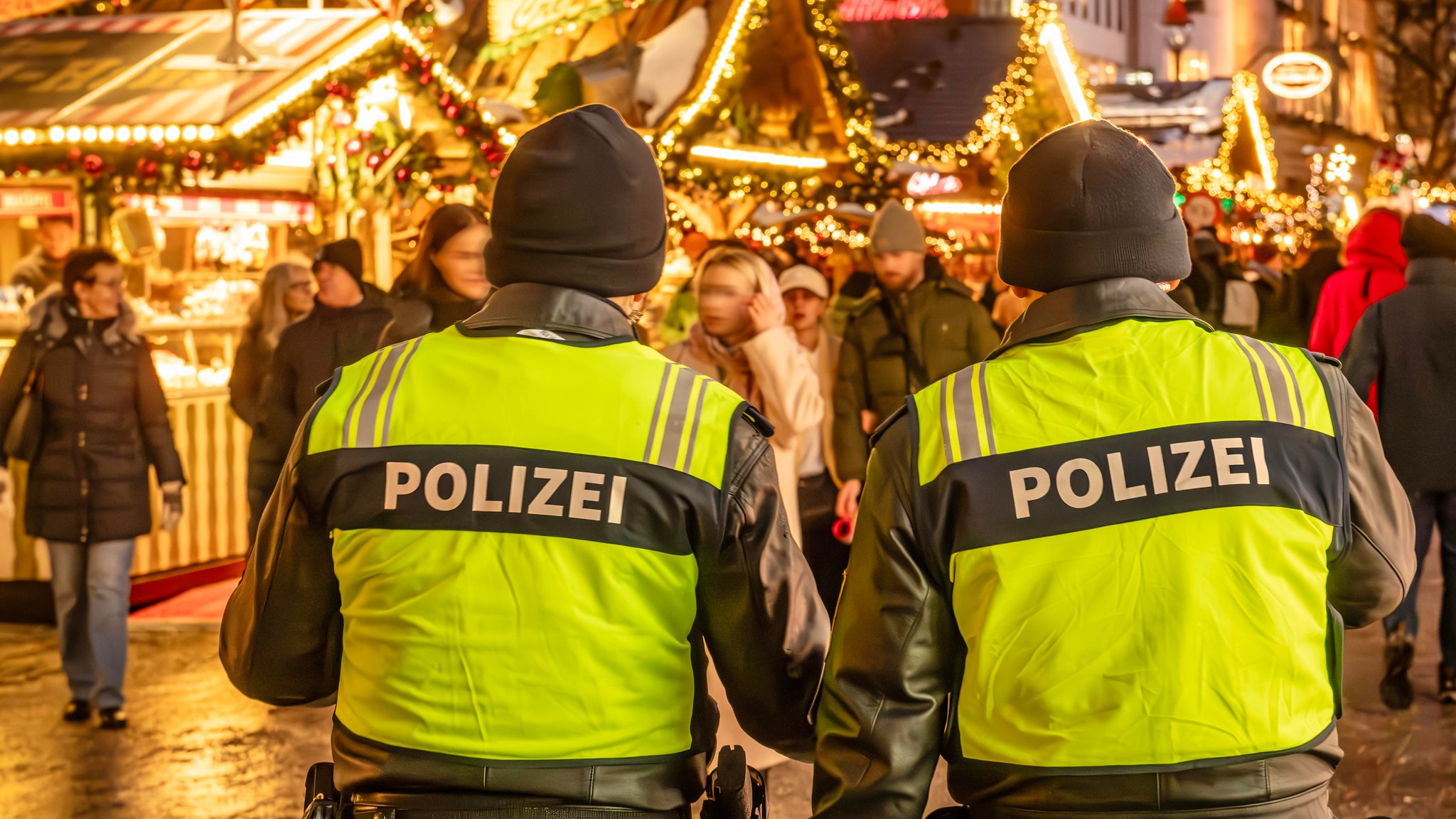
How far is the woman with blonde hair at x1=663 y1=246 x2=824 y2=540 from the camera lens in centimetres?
553

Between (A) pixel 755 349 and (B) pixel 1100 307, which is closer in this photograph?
(B) pixel 1100 307

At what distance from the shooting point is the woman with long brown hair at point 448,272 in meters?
5.33

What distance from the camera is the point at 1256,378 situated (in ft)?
8.05

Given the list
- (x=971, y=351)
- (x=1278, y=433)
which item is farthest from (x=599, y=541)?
(x=971, y=351)

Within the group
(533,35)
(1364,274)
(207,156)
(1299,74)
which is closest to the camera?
(1364,274)

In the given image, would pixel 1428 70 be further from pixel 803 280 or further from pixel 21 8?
pixel 803 280

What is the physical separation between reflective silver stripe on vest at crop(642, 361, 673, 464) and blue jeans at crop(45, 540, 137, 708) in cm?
517

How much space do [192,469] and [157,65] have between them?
9.83 ft

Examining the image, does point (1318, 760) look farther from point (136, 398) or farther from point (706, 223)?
point (706, 223)

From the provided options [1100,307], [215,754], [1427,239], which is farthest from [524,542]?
[1427,239]

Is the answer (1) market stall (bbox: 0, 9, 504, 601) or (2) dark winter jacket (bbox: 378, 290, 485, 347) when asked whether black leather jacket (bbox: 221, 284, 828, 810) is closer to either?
(2) dark winter jacket (bbox: 378, 290, 485, 347)

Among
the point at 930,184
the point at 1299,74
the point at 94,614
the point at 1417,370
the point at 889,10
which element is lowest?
the point at 930,184

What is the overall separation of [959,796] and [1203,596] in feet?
1.71

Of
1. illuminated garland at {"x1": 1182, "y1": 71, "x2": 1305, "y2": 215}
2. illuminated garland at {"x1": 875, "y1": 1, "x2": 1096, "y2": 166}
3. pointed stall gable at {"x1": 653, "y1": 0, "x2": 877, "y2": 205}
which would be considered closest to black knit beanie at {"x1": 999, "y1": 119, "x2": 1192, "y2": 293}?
pointed stall gable at {"x1": 653, "y1": 0, "x2": 877, "y2": 205}
